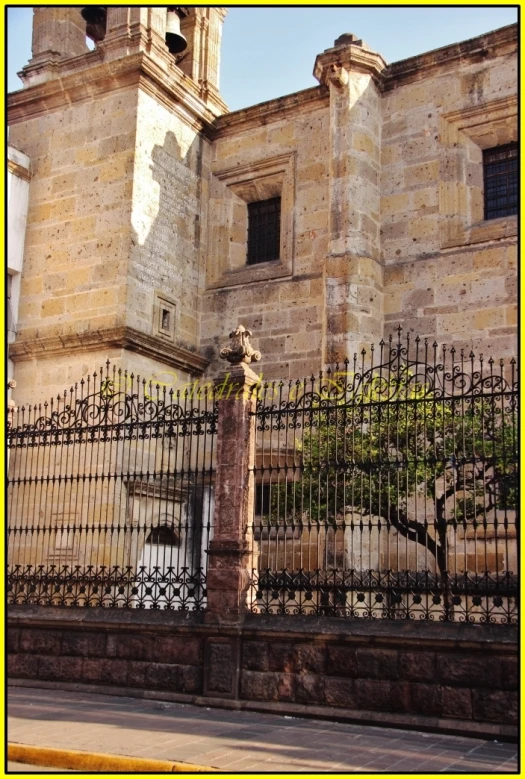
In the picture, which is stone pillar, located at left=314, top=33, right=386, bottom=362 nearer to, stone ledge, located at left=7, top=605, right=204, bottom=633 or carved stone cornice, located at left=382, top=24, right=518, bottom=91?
carved stone cornice, located at left=382, top=24, right=518, bottom=91

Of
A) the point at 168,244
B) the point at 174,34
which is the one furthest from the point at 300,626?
the point at 174,34

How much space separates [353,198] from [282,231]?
1.82 meters

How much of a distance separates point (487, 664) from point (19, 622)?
5.43 metres

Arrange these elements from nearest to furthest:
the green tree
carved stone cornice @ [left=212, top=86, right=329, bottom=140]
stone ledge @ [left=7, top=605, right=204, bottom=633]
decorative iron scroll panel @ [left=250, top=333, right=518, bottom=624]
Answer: decorative iron scroll panel @ [left=250, top=333, right=518, bottom=624], the green tree, stone ledge @ [left=7, top=605, right=204, bottom=633], carved stone cornice @ [left=212, top=86, right=329, bottom=140]

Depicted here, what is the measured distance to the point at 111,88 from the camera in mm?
15477

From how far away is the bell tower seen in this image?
47.7 ft

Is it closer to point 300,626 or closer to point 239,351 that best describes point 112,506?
point 239,351

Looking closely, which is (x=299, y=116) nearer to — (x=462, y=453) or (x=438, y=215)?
(x=438, y=215)

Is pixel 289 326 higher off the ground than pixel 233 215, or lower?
lower

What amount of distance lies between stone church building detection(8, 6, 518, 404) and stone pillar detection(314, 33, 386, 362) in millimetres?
35

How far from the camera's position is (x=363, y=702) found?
7703 mm

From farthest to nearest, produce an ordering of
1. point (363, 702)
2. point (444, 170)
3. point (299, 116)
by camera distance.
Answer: point (299, 116) → point (444, 170) → point (363, 702)

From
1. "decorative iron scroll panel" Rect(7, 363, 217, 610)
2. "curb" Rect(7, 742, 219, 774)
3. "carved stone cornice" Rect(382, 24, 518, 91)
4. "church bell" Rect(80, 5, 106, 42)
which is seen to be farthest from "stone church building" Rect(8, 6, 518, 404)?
"curb" Rect(7, 742, 219, 774)

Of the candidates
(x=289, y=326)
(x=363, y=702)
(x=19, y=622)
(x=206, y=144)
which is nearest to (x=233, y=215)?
(x=206, y=144)
